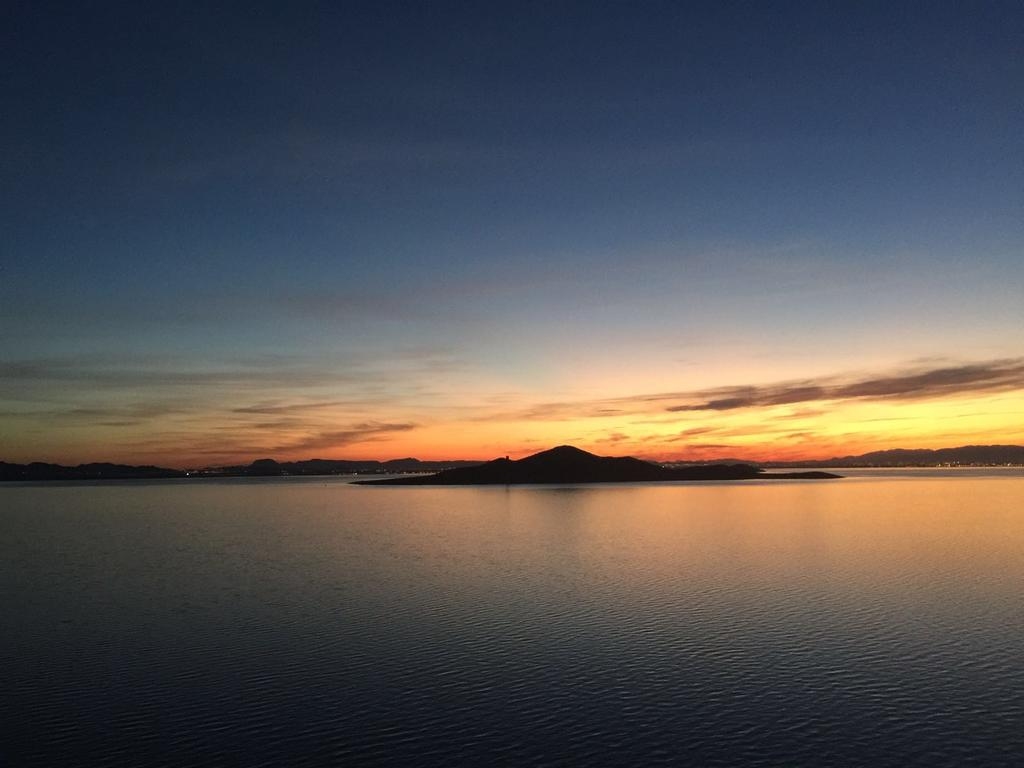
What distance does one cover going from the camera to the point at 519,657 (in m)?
35.9

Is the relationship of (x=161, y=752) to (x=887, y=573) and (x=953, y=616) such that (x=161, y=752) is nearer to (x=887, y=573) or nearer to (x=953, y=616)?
(x=953, y=616)

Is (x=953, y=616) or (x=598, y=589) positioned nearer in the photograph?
(x=953, y=616)

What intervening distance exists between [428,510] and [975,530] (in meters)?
99.8

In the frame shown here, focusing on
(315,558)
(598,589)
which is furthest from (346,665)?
(315,558)

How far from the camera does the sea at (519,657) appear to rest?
25031mm

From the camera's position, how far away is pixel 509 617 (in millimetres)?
45125

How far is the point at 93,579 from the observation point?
203 ft

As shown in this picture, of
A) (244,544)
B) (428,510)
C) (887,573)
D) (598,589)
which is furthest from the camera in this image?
(428,510)

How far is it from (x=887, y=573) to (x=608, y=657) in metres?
35.6

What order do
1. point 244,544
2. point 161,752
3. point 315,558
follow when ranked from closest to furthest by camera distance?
point 161,752, point 315,558, point 244,544

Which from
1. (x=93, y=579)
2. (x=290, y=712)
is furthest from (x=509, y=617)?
A: (x=93, y=579)

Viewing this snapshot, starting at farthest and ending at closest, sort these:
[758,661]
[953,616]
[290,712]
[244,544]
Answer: [244,544] → [953,616] → [758,661] → [290,712]

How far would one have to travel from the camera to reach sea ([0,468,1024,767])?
82.1 feet

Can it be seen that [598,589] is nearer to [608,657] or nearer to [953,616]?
[608,657]
